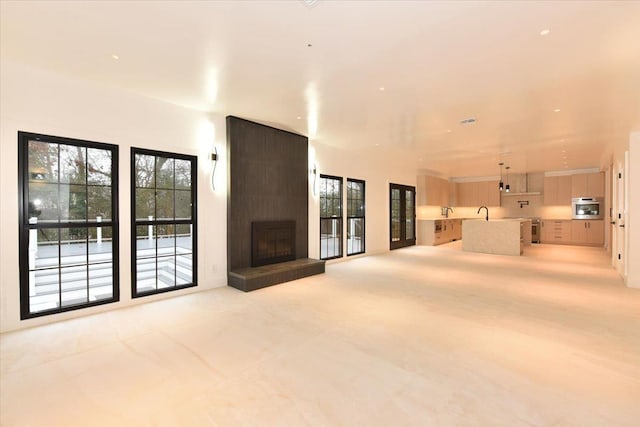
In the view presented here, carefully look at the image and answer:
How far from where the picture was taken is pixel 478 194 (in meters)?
12.7

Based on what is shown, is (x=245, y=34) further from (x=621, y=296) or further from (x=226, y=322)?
(x=621, y=296)

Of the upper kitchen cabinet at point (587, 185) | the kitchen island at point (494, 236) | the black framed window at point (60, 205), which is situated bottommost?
the kitchen island at point (494, 236)

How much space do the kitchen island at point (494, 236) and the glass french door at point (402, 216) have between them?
1919 millimetres

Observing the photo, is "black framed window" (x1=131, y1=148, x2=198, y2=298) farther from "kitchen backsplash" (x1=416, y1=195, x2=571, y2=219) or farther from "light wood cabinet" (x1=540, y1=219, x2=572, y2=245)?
"light wood cabinet" (x1=540, y1=219, x2=572, y2=245)

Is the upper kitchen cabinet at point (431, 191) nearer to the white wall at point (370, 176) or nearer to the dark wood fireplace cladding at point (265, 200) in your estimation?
the white wall at point (370, 176)

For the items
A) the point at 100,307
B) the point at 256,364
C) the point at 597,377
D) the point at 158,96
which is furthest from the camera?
the point at 158,96

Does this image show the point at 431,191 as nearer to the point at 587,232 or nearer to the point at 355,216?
the point at 355,216

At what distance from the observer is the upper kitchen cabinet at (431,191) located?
11.0m

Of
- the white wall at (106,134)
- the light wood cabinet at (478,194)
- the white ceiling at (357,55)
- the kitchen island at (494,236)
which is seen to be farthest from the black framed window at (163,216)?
the light wood cabinet at (478,194)

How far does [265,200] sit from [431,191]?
7842mm

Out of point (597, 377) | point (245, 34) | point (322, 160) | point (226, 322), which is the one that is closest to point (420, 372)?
point (597, 377)

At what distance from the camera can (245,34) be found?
105 inches

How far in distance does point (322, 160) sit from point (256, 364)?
5279mm

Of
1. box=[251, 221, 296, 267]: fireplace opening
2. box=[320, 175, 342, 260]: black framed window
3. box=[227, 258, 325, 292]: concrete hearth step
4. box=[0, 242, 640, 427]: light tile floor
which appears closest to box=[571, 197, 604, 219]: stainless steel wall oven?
box=[0, 242, 640, 427]: light tile floor
